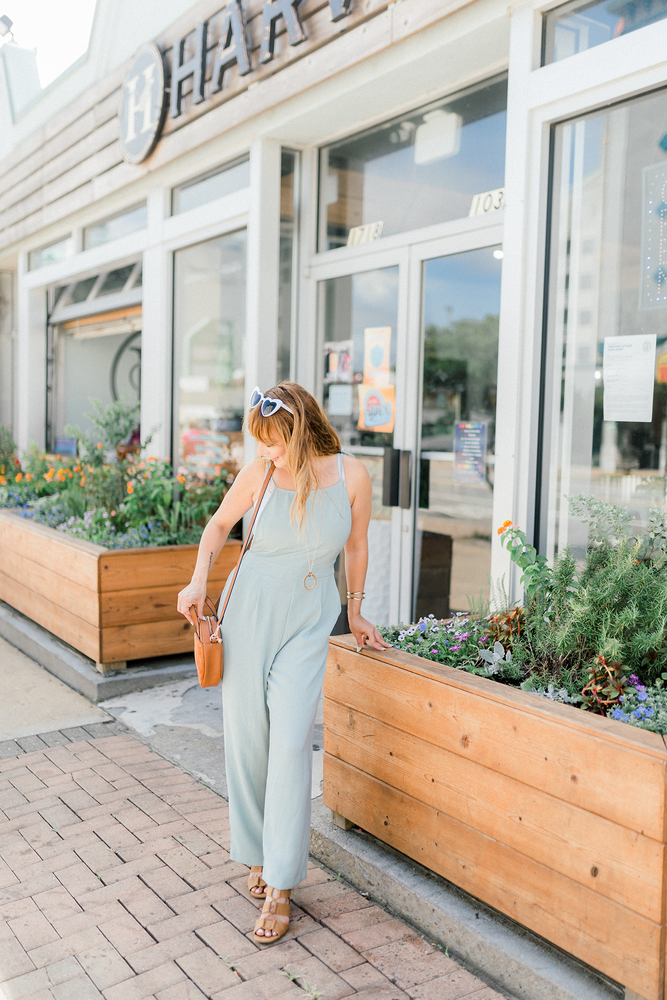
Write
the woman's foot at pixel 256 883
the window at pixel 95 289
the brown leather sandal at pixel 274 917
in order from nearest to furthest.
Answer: the brown leather sandal at pixel 274 917 → the woman's foot at pixel 256 883 → the window at pixel 95 289

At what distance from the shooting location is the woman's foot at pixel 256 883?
2.71 meters

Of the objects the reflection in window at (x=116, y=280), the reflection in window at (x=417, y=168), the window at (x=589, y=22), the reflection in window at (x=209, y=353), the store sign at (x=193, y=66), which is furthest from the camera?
the reflection in window at (x=116, y=280)

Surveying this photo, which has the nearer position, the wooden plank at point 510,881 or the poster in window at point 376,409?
the wooden plank at point 510,881

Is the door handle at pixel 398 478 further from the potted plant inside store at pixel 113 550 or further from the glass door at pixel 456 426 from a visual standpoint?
the potted plant inside store at pixel 113 550

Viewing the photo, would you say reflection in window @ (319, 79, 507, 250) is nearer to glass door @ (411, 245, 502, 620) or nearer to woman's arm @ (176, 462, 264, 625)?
glass door @ (411, 245, 502, 620)

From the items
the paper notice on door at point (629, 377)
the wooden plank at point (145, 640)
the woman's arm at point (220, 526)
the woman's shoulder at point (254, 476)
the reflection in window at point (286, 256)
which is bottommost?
the wooden plank at point (145, 640)

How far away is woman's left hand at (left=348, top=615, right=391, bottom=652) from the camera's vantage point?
9.19ft

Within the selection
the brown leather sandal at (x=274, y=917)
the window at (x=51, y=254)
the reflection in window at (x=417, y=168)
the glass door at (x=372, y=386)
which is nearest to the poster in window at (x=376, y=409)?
the glass door at (x=372, y=386)

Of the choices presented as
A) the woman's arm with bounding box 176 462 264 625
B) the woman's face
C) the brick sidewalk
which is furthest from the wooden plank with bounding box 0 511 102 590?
the woman's face

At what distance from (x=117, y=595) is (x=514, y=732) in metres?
3.02

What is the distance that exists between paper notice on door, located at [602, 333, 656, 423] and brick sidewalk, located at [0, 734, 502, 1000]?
204 centimetres

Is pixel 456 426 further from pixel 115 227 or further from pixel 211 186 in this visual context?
pixel 115 227

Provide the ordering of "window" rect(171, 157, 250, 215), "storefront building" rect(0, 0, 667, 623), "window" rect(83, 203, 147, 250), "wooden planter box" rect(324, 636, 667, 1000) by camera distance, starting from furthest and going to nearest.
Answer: "window" rect(83, 203, 147, 250) < "window" rect(171, 157, 250, 215) < "storefront building" rect(0, 0, 667, 623) < "wooden planter box" rect(324, 636, 667, 1000)

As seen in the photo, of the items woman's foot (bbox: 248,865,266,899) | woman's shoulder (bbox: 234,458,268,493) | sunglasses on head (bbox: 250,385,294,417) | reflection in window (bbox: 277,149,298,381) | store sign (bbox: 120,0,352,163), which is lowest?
woman's foot (bbox: 248,865,266,899)
